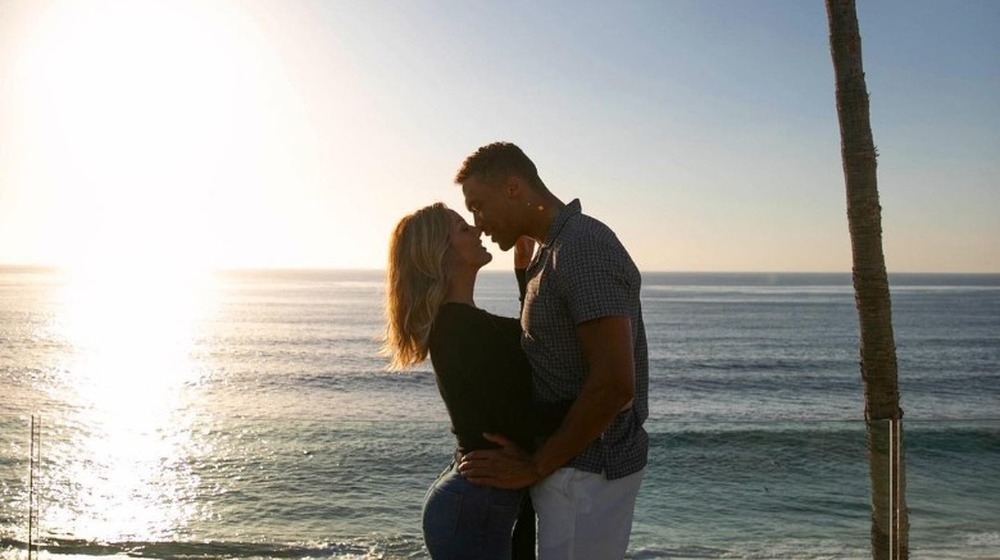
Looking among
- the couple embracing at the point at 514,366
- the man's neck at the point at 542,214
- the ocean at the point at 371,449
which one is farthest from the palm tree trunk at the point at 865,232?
the man's neck at the point at 542,214

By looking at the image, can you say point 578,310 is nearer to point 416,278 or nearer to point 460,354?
point 460,354

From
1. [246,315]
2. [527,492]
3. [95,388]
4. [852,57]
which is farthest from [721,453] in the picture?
[246,315]

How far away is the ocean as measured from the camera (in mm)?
5543

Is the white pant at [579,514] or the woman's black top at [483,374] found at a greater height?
the woman's black top at [483,374]

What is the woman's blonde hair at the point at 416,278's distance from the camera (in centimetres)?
279

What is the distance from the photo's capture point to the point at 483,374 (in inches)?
108

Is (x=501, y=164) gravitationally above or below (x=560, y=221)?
above

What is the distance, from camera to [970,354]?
39.4 m

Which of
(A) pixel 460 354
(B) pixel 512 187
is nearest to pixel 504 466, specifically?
(A) pixel 460 354

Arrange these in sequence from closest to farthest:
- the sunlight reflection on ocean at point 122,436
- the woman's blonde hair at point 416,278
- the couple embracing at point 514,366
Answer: the couple embracing at point 514,366
the woman's blonde hair at point 416,278
the sunlight reflection on ocean at point 122,436

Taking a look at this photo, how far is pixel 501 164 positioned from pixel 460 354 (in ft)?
1.91

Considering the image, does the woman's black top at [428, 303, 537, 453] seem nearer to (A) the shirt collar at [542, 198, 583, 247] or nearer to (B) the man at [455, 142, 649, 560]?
(B) the man at [455, 142, 649, 560]

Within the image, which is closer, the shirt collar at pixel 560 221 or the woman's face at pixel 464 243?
the shirt collar at pixel 560 221

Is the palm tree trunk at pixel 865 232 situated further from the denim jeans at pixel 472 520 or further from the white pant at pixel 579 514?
the denim jeans at pixel 472 520
